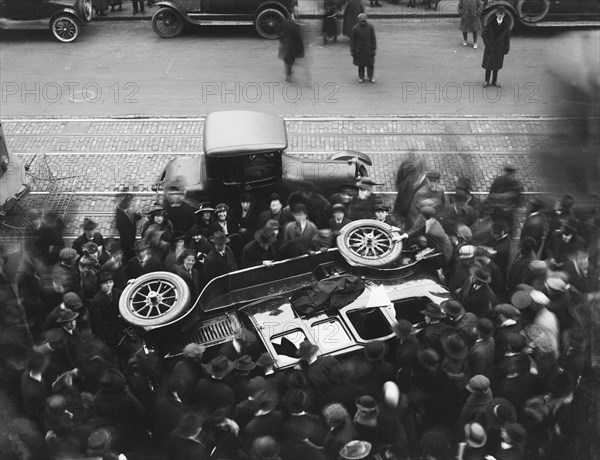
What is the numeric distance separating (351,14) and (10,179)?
894 centimetres

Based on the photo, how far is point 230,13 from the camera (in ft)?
53.9

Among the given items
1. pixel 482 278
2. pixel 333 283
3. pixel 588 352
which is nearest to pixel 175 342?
pixel 333 283

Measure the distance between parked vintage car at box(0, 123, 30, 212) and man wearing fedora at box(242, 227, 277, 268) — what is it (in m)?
4.40

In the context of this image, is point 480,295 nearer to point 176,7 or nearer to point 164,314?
point 164,314

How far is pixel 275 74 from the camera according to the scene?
14.8 m

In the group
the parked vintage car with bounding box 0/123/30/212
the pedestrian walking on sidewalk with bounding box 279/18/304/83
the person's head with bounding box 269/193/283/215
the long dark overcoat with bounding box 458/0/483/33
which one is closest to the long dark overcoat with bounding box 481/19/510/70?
the long dark overcoat with bounding box 458/0/483/33

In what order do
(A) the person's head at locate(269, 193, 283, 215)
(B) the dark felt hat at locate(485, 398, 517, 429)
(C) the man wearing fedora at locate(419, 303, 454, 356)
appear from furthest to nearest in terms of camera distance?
(A) the person's head at locate(269, 193, 283, 215) < (C) the man wearing fedora at locate(419, 303, 454, 356) < (B) the dark felt hat at locate(485, 398, 517, 429)

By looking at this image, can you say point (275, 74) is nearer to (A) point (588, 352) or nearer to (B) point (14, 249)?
(B) point (14, 249)

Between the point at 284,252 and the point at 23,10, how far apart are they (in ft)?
37.9

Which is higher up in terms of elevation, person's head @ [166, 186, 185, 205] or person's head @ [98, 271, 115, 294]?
person's head @ [166, 186, 185, 205]

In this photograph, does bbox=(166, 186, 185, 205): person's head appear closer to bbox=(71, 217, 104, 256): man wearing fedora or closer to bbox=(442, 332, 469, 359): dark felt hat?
bbox=(71, 217, 104, 256): man wearing fedora

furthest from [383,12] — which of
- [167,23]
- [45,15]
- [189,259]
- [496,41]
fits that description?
[189,259]

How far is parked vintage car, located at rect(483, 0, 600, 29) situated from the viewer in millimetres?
16141

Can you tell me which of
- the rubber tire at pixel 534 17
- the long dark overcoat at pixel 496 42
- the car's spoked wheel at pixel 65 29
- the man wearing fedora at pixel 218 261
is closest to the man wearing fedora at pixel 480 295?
the man wearing fedora at pixel 218 261
